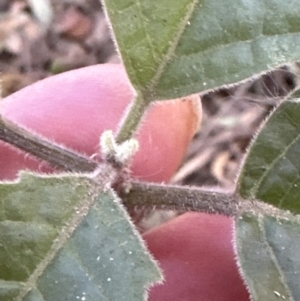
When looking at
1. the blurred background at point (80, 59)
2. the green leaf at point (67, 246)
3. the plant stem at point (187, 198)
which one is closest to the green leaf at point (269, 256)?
the plant stem at point (187, 198)

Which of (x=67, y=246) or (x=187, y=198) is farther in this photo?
(x=187, y=198)

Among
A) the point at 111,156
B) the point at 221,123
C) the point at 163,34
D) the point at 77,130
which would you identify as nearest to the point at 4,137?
the point at 111,156

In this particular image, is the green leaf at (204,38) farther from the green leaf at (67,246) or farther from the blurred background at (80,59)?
the blurred background at (80,59)

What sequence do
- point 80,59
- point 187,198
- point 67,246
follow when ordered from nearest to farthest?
1. point 67,246
2. point 187,198
3. point 80,59

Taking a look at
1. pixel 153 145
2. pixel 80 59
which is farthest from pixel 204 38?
pixel 80 59

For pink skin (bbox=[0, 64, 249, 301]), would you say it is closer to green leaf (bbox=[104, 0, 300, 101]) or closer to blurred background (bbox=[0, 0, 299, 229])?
green leaf (bbox=[104, 0, 300, 101])

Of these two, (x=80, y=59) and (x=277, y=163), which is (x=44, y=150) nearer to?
(x=277, y=163)

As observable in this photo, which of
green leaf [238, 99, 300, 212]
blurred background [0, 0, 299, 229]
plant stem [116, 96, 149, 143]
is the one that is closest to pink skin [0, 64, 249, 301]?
plant stem [116, 96, 149, 143]

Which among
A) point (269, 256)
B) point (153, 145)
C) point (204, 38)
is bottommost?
point (153, 145)
